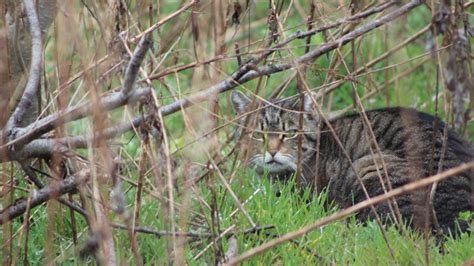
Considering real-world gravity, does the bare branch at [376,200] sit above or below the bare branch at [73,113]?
below

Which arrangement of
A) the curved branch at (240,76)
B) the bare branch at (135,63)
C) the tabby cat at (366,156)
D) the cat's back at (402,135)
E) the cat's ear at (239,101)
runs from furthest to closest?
the cat's ear at (239,101) < the cat's back at (402,135) < the tabby cat at (366,156) < the curved branch at (240,76) < the bare branch at (135,63)

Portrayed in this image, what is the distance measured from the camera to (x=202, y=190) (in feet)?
14.6

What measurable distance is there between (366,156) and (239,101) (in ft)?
2.75

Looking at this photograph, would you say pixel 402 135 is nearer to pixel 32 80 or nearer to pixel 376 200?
pixel 32 80

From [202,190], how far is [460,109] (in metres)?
2.11

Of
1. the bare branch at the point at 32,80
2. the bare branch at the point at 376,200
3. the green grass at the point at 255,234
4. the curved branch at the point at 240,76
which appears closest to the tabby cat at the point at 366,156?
the green grass at the point at 255,234

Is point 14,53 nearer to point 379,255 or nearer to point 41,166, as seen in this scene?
point 41,166

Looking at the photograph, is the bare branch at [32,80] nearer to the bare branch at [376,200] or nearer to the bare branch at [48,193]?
the bare branch at [48,193]

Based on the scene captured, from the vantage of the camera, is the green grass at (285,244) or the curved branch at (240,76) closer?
the curved branch at (240,76)

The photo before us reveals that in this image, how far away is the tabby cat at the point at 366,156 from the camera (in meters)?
4.33

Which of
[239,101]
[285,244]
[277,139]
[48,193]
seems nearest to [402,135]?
[277,139]

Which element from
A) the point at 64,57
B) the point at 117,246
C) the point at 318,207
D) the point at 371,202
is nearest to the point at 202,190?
the point at 318,207

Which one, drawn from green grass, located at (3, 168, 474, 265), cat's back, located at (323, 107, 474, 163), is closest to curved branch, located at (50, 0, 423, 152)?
green grass, located at (3, 168, 474, 265)

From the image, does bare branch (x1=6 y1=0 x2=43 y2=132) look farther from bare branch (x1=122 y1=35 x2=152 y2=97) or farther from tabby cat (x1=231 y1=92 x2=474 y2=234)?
tabby cat (x1=231 y1=92 x2=474 y2=234)
